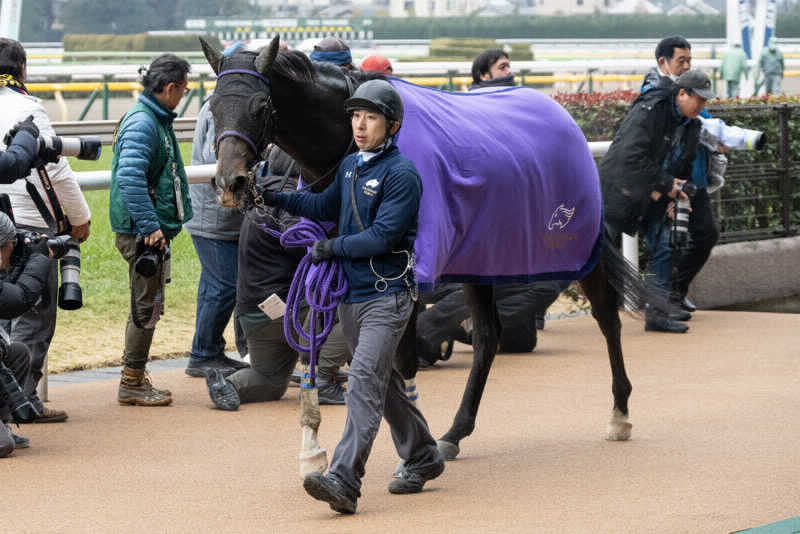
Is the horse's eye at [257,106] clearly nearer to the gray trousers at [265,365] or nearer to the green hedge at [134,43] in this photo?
the gray trousers at [265,365]

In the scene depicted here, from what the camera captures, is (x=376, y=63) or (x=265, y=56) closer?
(x=265, y=56)

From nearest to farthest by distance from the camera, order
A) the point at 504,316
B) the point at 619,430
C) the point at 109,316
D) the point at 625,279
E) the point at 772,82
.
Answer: the point at 619,430
the point at 625,279
the point at 504,316
the point at 109,316
the point at 772,82

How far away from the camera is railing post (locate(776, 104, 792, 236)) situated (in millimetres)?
12492

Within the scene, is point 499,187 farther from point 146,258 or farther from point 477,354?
point 146,258

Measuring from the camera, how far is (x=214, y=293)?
8602mm

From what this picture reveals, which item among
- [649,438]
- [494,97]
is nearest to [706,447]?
[649,438]

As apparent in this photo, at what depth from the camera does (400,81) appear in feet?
20.0

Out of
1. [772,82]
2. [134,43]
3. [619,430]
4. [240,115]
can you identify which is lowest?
[772,82]

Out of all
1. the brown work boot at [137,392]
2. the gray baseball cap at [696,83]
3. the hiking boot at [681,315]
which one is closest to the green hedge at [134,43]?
the hiking boot at [681,315]

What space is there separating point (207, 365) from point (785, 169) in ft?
21.0

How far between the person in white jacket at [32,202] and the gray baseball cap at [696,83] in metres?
4.55

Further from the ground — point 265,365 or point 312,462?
point 312,462

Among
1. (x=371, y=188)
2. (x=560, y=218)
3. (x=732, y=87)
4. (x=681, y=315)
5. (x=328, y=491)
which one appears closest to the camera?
(x=328, y=491)

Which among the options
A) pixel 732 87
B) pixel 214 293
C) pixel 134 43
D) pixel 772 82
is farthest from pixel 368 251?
pixel 134 43
